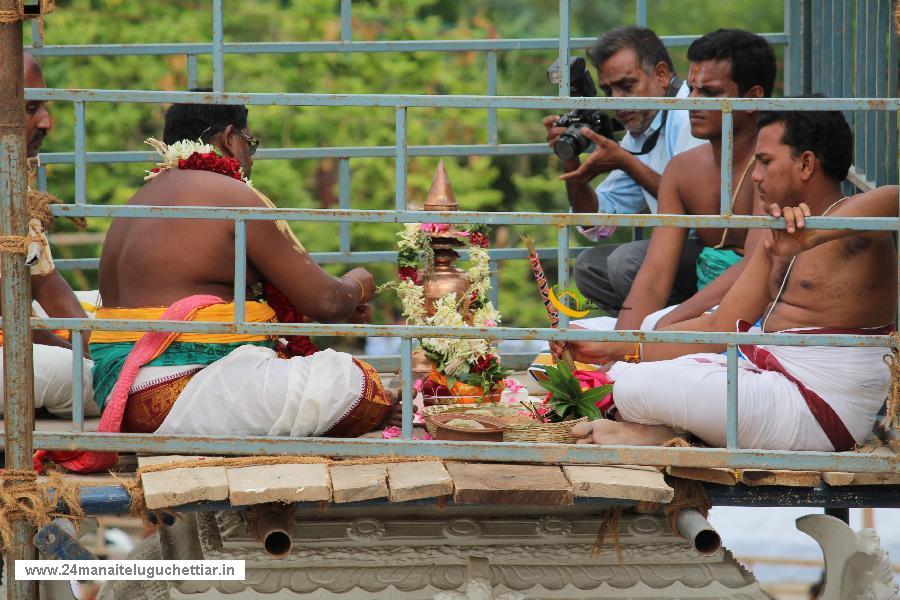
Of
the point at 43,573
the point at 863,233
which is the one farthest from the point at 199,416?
the point at 863,233

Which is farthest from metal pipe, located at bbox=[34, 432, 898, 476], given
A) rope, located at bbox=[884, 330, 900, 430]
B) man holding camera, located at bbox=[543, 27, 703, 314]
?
man holding camera, located at bbox=[543, 27, 703, 314]

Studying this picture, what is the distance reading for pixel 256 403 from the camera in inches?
150

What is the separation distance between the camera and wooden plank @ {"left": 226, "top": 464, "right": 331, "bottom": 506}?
3332mm

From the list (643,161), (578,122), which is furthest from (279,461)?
(643,161)

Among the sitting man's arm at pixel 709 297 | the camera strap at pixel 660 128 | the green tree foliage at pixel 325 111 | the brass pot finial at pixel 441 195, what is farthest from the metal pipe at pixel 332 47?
the green tree foliage at pixel 325 111

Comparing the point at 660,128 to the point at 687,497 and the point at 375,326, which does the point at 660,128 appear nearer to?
the point at 687,497

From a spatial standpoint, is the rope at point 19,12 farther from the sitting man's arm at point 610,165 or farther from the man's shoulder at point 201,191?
the sitting man's arm at point 610,165

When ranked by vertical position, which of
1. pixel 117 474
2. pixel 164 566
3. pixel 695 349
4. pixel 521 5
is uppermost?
pixel 521 5

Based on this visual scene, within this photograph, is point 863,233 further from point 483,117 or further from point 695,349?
point 483,117

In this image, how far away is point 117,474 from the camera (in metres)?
3.64

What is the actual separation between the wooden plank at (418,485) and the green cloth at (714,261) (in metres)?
1.85

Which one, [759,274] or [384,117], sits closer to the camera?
[759,274]

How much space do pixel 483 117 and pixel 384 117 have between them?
956mm

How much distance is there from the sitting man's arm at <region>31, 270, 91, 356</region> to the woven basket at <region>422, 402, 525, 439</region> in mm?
1298
